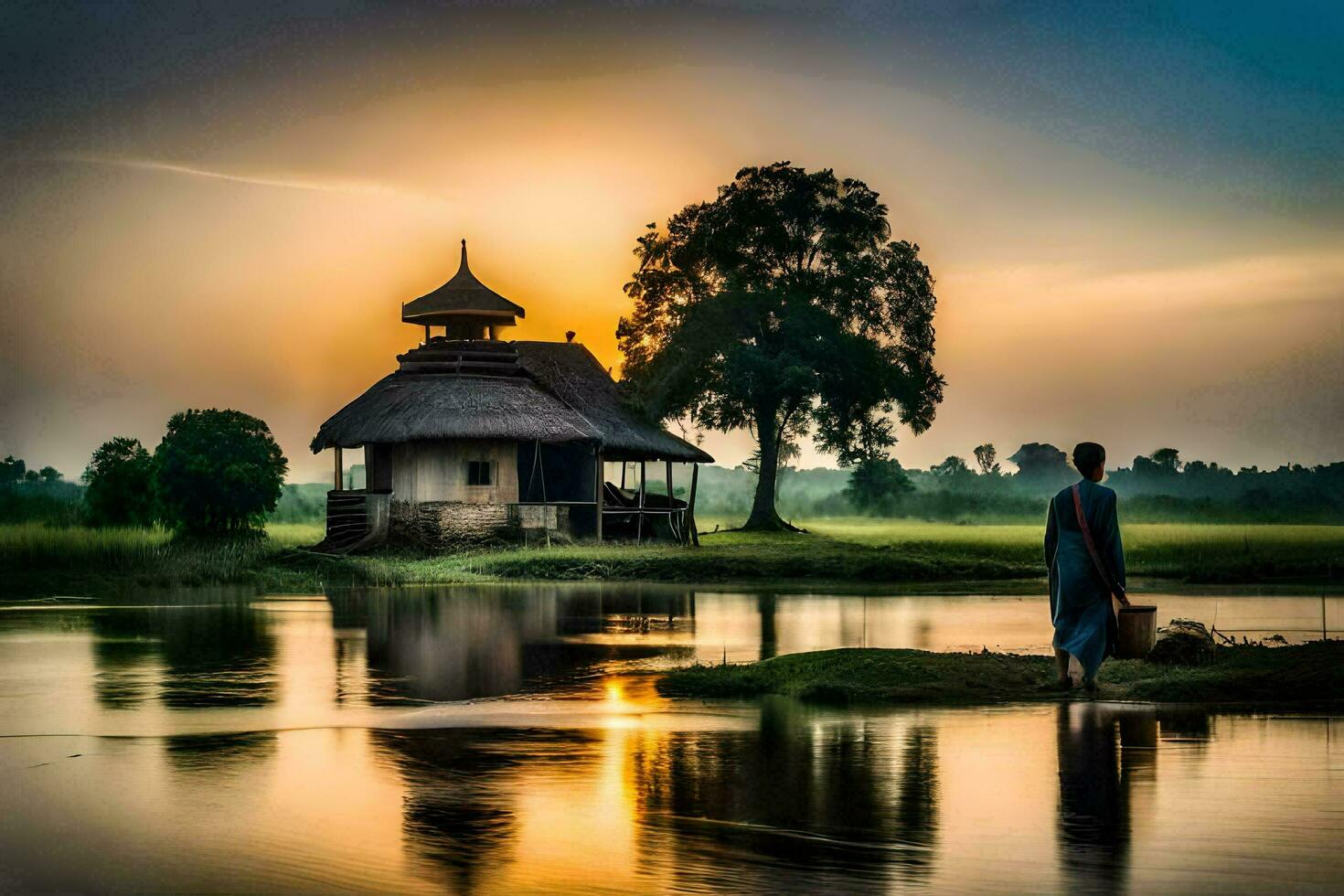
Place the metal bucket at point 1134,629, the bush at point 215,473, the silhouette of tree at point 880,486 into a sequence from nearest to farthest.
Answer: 1. the metal bucket at point 1134,629
2. the bush at point 215,473
3. the silhouette of tree at point 880,486

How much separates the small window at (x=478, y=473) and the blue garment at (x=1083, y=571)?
32779 millimetres

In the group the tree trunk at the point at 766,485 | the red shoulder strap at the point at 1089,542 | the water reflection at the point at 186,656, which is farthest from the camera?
the tree trunk at the point at 766,485

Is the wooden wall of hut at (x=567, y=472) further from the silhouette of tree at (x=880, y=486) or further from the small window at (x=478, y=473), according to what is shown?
the silhouette of tree at (x=880, y=486)

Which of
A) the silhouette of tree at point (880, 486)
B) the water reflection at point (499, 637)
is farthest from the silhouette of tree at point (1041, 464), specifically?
the water reflection at point (499, 637)

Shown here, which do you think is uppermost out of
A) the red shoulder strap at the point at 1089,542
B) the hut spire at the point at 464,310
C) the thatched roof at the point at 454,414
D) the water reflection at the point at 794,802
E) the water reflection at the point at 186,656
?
the hut spire at the point at 464,310

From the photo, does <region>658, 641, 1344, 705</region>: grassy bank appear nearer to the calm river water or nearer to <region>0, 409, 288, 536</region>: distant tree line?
the calm river water

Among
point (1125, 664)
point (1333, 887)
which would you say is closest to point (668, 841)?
point (1333, 887)

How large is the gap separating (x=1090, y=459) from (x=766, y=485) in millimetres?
43610

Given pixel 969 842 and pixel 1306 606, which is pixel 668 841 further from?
pixel 1306 606

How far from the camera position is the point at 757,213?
56031 millimetres

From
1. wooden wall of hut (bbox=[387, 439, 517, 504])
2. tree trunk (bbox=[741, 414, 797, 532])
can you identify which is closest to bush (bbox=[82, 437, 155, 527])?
wooden wall of hut (bbox=[387, 439, 517, 504])

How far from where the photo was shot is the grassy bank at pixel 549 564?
34719 millimetres

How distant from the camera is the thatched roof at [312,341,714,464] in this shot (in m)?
44.2

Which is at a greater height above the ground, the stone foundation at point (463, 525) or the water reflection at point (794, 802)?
the stone foundation at point (463, 525)
